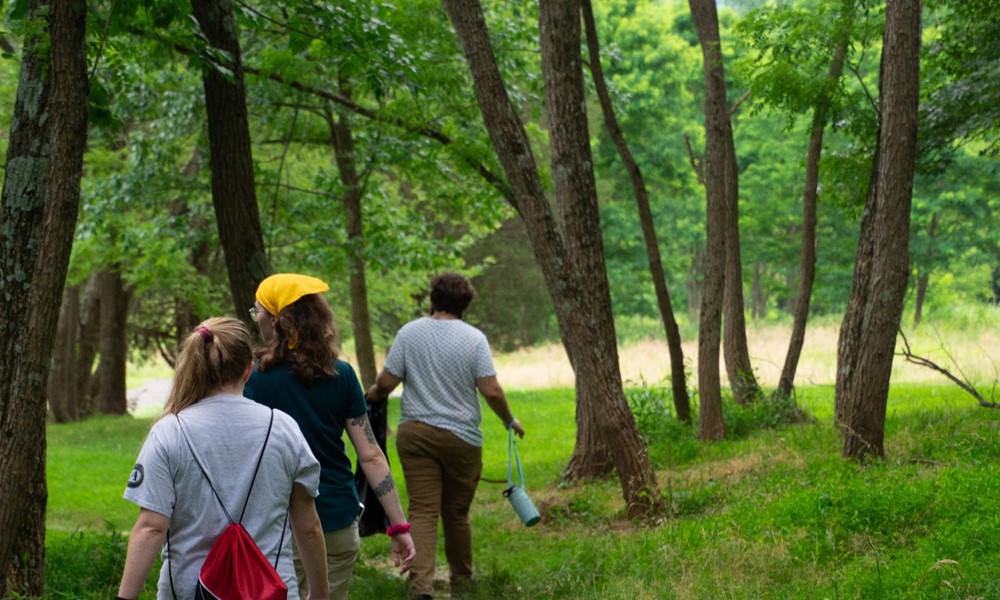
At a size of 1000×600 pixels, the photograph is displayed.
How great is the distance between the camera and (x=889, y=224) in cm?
871

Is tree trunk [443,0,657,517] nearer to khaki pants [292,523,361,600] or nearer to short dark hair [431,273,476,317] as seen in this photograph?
short dark hair [431,273,476,317]

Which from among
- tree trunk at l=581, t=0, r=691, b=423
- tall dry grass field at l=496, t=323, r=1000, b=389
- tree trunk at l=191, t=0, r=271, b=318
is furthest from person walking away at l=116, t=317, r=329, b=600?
tall dry grass field at l=496, t=323, r=1000, b=389

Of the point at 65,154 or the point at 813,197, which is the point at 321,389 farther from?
the point at 813,197

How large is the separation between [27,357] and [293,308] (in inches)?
83.5

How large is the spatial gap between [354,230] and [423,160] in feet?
7.15

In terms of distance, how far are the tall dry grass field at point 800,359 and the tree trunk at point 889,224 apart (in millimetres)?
9328

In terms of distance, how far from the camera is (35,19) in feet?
19.7

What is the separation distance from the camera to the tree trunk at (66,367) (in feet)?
87.4

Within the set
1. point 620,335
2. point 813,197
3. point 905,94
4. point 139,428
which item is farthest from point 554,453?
point 620,335

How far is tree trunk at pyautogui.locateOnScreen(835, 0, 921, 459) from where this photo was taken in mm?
8703

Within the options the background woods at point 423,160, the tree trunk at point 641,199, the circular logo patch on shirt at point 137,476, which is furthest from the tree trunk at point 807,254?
Answer: the circular logo patch on shirt at point 137,476

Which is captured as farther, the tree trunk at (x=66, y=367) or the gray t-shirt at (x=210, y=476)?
the tree trunk at (x=66, y=367)

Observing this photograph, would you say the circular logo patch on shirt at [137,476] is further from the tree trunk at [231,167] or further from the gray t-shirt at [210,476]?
the tree trunk at [231,167]

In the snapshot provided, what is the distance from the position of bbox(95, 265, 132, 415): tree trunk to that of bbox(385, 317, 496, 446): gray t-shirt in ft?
63.8
